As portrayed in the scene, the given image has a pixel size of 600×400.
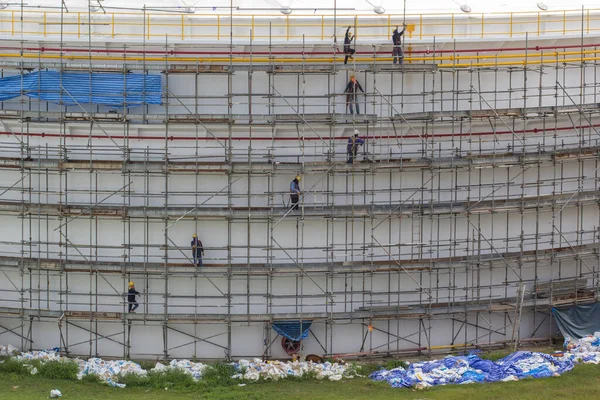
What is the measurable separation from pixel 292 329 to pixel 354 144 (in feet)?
16.9

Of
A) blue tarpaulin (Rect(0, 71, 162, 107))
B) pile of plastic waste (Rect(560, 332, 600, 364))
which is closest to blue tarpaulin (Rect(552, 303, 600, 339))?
pile of plastic waste (Rect(560, 332, 600, 364))

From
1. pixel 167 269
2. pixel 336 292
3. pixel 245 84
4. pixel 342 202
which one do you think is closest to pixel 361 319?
pixel 336 292

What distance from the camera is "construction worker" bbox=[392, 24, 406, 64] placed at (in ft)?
76.0

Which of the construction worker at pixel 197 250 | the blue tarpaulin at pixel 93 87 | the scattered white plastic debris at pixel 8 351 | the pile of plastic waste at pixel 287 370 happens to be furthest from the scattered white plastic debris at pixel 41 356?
the blue tarpaulin at pixel 93 87

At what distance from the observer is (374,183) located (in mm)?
23812

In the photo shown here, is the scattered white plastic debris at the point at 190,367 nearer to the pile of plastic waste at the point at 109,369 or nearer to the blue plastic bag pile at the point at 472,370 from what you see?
the pile of plastic waste at the point at 109,369

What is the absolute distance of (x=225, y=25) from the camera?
77.1 ft

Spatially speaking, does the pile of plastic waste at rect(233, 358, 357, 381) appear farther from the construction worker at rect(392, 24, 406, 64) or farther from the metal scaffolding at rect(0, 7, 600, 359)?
the construction worker at rect(392, 24, 406, 64)

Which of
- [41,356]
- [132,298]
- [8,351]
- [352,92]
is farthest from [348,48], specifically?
[8,351]

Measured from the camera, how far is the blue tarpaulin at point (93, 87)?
2295 centimetres

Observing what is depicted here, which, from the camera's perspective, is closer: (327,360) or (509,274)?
(327,360)

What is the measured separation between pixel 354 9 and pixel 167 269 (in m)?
8.77

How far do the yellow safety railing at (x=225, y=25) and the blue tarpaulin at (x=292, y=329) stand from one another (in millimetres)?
7632

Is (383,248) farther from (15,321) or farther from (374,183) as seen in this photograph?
(15,321)
